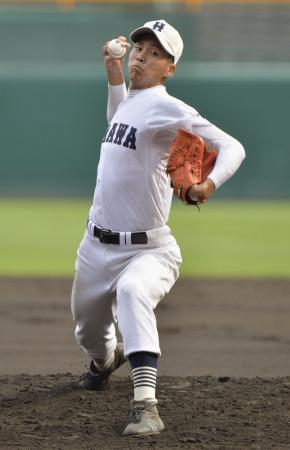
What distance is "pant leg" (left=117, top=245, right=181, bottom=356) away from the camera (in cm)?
461

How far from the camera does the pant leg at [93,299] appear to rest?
5004mm

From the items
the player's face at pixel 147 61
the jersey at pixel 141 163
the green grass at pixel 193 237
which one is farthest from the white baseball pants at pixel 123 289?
the green grass at pixel 193 237

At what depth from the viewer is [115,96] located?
548cm

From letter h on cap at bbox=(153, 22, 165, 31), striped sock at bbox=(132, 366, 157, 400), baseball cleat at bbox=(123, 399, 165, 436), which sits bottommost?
baseball cleat at bbox=(123, 399, 165, 436)

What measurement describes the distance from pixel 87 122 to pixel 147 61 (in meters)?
9.24

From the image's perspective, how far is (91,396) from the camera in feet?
17.6

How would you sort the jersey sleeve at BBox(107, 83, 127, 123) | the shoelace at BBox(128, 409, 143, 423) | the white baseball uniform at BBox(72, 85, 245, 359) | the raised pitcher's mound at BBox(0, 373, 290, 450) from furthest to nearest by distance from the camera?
the jersey sleeve at BBox(107, 83, 127, 123)
the white baseball uniform at BBox(72, 85, 245, 359)
the shoelace at BBox(128, 409, 143, 423)
the raised pitcher's mound at BBox(0, 373, 290, 450)

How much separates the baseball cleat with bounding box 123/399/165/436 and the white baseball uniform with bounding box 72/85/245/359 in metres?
0.26

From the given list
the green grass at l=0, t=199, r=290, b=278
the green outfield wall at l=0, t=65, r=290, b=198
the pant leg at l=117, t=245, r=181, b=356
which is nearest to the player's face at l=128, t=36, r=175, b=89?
the pant leg at l=117, t=245, r=181, b=356

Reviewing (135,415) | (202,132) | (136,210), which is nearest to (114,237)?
(136,210)

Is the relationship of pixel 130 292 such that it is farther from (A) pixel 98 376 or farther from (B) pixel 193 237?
A: (B) pixel 193 237

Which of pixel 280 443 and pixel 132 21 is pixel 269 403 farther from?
pixel 132 21

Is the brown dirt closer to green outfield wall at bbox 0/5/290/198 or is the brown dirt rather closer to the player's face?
A: the player's face

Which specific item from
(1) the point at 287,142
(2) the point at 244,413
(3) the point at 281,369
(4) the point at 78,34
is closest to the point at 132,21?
(4) the point at 78,34
